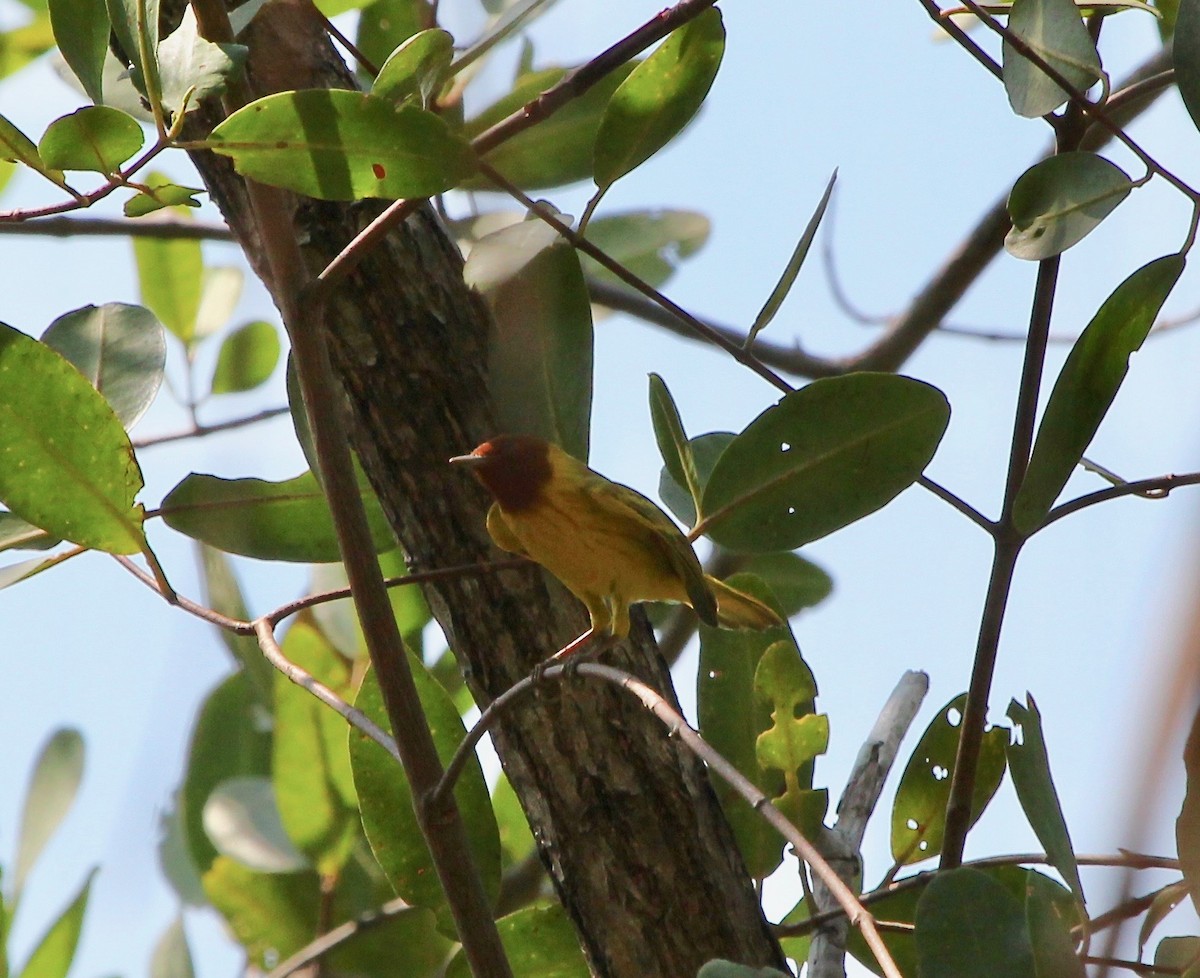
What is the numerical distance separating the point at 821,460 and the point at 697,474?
0.33 meters

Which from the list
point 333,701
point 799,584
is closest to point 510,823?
point 799,584

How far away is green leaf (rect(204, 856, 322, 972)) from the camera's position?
2.87 metres

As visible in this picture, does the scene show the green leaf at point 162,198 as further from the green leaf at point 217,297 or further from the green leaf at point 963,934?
the green leaf at point 217,297

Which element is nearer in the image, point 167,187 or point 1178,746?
point 1178,746

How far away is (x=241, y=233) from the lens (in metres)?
2.14

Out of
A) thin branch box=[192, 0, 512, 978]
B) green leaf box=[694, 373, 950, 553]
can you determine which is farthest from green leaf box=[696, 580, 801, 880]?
thin branch box=[192, 0, 512, 978]

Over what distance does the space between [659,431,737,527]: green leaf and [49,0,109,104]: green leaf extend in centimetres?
106

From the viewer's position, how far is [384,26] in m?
2.57

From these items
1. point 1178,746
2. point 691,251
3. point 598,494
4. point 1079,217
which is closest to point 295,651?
point 598,494

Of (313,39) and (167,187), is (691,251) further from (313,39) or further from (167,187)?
(167,187)

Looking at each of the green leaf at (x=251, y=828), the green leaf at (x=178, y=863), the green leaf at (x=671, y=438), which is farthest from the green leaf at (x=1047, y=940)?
the green leaf at (x=178, y=863)

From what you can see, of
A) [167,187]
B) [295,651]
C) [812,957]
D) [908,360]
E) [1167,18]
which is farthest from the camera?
[908,360]

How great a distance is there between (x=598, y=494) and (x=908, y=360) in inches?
60.8

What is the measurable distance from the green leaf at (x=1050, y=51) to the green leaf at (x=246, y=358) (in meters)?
1.98
